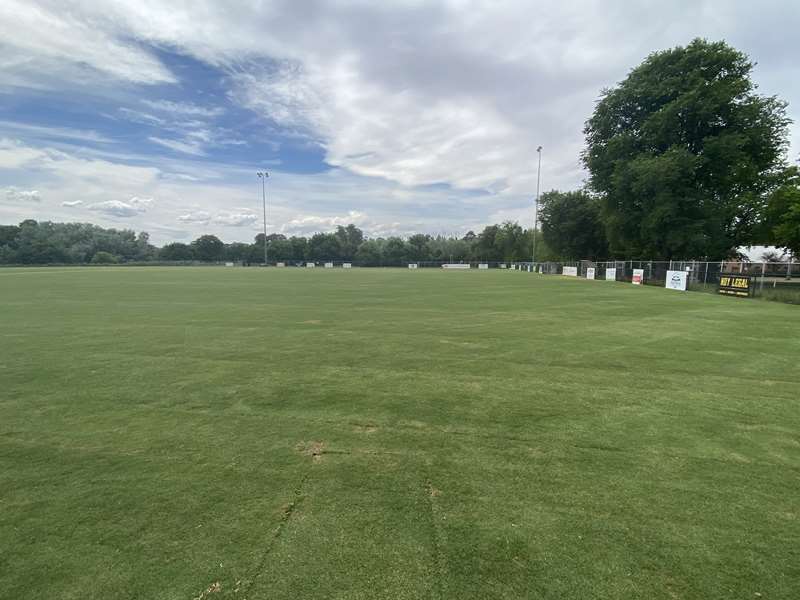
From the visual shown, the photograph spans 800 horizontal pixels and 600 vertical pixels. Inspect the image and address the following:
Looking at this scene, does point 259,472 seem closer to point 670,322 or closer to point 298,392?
point 298,392

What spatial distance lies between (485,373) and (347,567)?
4664mm

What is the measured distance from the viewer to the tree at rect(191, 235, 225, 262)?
126938mm

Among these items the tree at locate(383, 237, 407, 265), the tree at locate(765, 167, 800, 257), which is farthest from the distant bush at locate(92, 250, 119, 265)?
the tree at locate(765, 167, 800, 257)

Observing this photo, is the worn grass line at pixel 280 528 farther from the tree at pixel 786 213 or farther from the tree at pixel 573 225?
the tree at pixel 573 225

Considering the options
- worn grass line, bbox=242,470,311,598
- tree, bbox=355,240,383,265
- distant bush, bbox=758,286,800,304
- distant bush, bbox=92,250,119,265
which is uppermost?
tree, bbox=355,240,383,265

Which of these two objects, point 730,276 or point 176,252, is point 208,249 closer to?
point 176,252

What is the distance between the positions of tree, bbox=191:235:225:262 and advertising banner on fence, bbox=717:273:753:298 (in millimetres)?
130774

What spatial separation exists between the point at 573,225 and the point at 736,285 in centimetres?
4313

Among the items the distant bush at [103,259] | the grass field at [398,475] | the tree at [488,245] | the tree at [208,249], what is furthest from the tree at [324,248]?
the grass field at [398,475]

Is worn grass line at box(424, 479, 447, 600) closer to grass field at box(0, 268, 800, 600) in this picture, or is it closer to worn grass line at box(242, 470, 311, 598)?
grass field at box(0, 268, 800, 600)

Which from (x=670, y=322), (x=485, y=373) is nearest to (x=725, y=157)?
(x=670, y=322)

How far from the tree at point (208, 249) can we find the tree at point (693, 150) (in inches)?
4719

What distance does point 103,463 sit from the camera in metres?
3.76

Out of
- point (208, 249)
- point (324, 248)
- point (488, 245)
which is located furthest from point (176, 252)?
point (488, 245)
